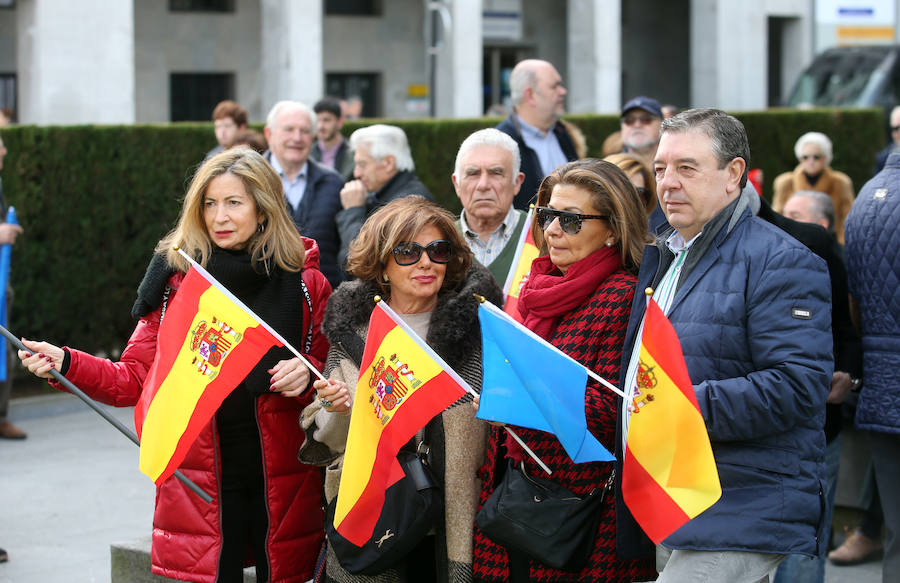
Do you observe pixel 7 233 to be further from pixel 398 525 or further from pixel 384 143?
pixel 398 525

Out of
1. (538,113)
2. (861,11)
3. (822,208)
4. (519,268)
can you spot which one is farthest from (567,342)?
(861,11)

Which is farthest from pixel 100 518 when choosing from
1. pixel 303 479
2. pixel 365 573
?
pixel 365 573

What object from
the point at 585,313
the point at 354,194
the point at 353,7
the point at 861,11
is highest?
the point at 353,7

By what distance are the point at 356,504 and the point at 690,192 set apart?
4.66 feet

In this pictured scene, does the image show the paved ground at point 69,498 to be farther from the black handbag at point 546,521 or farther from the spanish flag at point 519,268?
the black handbag at point 546,521

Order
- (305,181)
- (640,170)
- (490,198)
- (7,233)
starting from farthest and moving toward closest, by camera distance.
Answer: (7,233), (305,181), (640,170), (490,198)

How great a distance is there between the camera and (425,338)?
420 cm

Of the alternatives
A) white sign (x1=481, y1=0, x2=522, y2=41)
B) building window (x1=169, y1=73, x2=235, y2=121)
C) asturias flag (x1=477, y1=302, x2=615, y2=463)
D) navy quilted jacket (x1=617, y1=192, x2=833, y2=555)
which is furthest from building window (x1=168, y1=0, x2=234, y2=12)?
navy quilted jacket (x1=617, y1=192, x2=833, y2=555)

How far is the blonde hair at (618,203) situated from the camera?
12.9ft

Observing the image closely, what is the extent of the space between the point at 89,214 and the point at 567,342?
8451 mm

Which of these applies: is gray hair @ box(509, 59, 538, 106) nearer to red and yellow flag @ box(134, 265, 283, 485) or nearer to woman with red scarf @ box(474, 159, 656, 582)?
woman with red scarf @ box(474, 159, 656, 582)

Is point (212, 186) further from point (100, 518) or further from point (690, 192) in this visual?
point (100, 518)

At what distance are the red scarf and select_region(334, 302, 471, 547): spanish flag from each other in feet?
1.04

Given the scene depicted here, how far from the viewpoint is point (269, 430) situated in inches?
174
